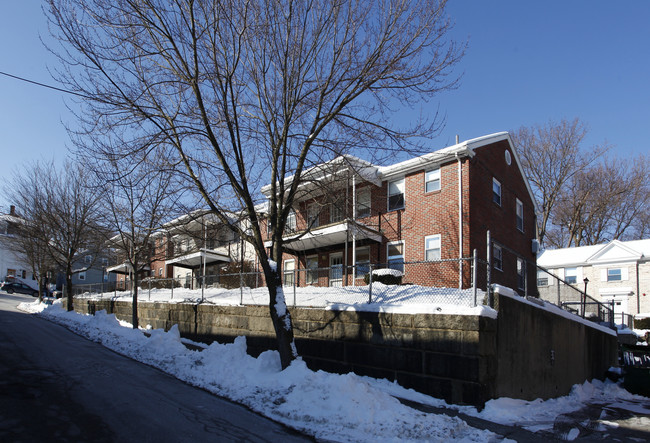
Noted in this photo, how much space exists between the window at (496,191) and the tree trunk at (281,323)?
1206cm

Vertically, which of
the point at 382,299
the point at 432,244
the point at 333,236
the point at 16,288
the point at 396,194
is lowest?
the point at 16,288

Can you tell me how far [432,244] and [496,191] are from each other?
426cm

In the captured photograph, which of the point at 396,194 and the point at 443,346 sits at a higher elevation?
the point at 396,194

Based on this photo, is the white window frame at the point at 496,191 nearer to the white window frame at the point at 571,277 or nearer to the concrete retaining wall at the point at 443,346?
the concrete retaining wall at the point at 443,346

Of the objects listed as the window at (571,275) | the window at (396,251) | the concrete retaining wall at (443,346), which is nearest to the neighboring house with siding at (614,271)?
the window at (571,275)

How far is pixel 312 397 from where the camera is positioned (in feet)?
23.5

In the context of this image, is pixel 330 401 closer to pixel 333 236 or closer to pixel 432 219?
pixel 432 219

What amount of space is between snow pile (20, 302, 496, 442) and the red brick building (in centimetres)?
536

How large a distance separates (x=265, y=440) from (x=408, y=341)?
3.88 metres

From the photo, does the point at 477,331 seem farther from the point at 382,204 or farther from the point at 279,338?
the point at 382,204

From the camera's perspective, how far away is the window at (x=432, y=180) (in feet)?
56.0

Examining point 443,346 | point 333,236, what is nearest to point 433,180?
point 333,236

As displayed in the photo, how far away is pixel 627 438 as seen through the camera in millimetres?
7730

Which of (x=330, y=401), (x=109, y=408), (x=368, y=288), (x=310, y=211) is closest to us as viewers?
(x=109, y=408)
